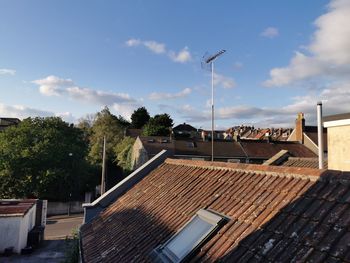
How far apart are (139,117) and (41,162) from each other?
41422mm

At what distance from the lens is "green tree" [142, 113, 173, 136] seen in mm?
59484

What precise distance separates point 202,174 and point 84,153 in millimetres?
38333

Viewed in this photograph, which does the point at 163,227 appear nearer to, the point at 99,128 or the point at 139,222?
the point at 139,222

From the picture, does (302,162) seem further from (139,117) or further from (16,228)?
(139,117)

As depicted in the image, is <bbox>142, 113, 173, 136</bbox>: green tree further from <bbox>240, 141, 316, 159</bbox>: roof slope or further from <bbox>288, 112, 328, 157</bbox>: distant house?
<bbox>288, 112, 328, 157</bbox>: distant house

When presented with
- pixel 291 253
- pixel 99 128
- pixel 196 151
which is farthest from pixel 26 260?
pixel 99 128

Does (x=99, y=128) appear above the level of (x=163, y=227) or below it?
above

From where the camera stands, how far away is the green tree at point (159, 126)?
59.5 m

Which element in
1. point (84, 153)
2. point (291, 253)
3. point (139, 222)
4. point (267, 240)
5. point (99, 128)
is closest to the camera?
point (291, 253)

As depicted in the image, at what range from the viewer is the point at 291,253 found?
341 cm

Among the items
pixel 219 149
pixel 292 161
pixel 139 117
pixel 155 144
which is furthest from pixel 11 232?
pixel 139 117

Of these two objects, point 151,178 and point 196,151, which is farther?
point 196,151

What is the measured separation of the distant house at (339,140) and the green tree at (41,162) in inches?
1388

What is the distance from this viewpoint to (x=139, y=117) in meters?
79.4
